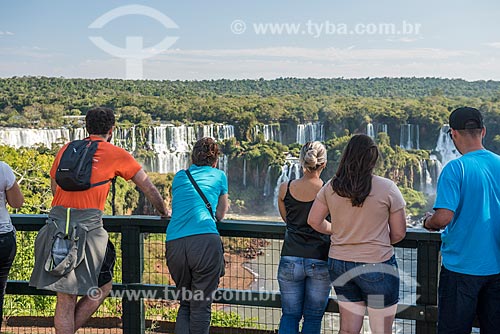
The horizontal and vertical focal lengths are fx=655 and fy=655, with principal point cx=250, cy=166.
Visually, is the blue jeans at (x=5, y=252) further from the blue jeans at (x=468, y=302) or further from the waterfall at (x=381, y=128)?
the waterfall at (x=381, y=128)

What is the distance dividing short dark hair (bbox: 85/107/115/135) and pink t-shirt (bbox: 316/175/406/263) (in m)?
1.17

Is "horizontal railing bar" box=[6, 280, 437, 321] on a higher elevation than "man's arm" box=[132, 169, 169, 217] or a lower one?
lower

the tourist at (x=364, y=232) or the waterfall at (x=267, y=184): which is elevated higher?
the tourist at (x=364, y=232)

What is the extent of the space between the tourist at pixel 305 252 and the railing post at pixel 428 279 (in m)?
0.50

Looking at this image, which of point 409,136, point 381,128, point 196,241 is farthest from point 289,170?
point 196,241

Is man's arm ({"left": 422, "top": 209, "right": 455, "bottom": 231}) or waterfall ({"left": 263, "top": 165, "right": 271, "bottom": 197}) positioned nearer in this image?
man's arm ({"left": 422, "top": 209, "right": 455, "bottom": 231})

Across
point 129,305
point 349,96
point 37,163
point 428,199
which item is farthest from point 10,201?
point 349,96

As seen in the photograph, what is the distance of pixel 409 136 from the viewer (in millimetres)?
62625

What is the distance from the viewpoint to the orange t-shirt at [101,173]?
10.4ft

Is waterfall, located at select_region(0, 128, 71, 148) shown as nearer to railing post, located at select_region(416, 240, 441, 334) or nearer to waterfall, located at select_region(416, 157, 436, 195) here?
waterfall, located at select_region(416, 157, 436, 195)

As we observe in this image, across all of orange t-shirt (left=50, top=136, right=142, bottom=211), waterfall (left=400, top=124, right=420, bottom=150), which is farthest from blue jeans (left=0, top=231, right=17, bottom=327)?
waterfall (left=400, top=124, right=420, bottom=150)

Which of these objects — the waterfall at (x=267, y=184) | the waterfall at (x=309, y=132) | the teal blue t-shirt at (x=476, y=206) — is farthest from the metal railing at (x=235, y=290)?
the waterfall at (x=309, y=132)

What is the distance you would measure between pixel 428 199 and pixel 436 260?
53.0m

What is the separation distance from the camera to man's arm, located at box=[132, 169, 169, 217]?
3.22 meters
